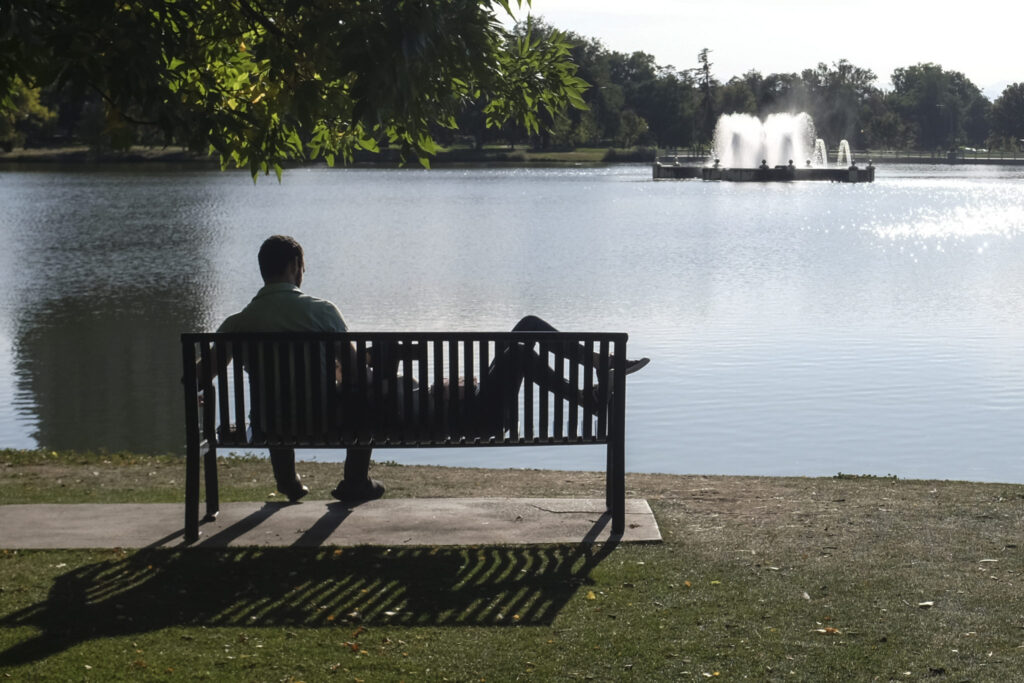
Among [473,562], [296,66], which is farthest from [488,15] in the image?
[473,562]

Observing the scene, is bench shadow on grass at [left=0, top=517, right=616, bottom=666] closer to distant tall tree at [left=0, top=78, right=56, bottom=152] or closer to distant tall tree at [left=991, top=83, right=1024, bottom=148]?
distant tall tree at [left=0, top=78, right=56, bottom=152]

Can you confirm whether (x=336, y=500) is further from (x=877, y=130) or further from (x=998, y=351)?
(x=877, y=130)

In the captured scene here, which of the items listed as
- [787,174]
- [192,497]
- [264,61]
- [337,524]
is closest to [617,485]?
[337,524]

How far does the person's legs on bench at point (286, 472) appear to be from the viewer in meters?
7.36

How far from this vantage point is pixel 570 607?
5539 millimetres

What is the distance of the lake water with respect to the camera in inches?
544

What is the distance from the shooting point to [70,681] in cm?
467

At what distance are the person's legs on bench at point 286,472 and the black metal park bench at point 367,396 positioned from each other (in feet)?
1.96

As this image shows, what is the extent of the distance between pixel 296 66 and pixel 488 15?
44.9 inches

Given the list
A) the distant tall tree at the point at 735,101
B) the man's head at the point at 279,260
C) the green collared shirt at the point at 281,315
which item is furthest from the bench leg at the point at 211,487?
the distant tall tree at the point at 735,101

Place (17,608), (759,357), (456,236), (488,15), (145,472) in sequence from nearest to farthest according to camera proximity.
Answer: (17,608) → (488,15) → (145,472) → (759,357) → (456,236)

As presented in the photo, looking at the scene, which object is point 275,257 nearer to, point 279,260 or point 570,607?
point 279,260

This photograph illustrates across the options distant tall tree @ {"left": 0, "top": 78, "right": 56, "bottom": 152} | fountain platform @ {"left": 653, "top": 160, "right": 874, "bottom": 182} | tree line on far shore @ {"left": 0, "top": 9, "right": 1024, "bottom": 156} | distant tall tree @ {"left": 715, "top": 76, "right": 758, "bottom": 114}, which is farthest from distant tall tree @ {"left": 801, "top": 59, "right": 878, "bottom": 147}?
distant tall tree @ {"left": 0, "top": 78, "right": 56, "bottom": 152}

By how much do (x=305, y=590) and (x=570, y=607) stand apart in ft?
3.90
